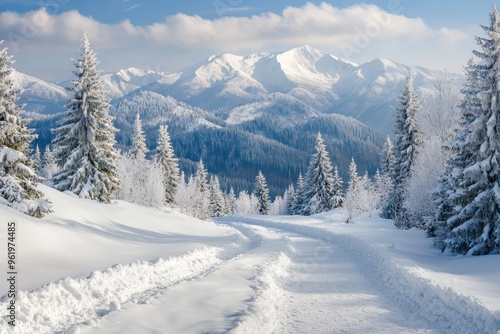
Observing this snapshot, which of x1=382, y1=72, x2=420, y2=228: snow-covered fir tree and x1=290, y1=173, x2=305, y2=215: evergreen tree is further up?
x1=382, y1=72, x2=420, y2=228: snow-covered fir tree

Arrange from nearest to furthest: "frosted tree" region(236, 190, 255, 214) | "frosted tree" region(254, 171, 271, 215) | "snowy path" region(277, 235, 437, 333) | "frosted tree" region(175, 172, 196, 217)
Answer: "snowy path" region(277, 235, 437, 333) < "frosted tree" region(175, 172, 196, 217) < "frosted tree" region(254, 171, 271, 215) < "frosted tree" region(236, 190, 255, 214)

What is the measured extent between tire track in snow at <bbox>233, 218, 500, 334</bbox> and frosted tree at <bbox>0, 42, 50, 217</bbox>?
44.8 ft

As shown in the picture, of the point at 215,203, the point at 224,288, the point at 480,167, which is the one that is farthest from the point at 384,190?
the point at 224,288

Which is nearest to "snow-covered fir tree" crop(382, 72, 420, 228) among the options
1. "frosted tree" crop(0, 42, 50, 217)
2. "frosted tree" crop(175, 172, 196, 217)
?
"frosted tree" crop(0, 42, 50, 217)

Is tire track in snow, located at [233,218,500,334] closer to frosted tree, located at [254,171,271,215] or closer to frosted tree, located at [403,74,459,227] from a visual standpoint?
frosted tree, located at [403,74,459,227]

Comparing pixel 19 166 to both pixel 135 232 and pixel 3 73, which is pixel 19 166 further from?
pixel 135 232

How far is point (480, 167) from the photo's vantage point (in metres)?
17.3

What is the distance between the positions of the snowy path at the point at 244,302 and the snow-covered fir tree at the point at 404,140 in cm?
2595

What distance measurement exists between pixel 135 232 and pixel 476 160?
17.5 meters

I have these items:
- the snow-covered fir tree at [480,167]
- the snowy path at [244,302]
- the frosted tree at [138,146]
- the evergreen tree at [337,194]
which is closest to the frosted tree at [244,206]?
the evergreen tree at [337,194]

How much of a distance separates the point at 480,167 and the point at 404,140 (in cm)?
2331

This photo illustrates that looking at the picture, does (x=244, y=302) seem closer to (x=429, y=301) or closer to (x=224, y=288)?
(x=224, y=288)

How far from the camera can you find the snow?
845 cm

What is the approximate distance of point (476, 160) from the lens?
18.1 metres
